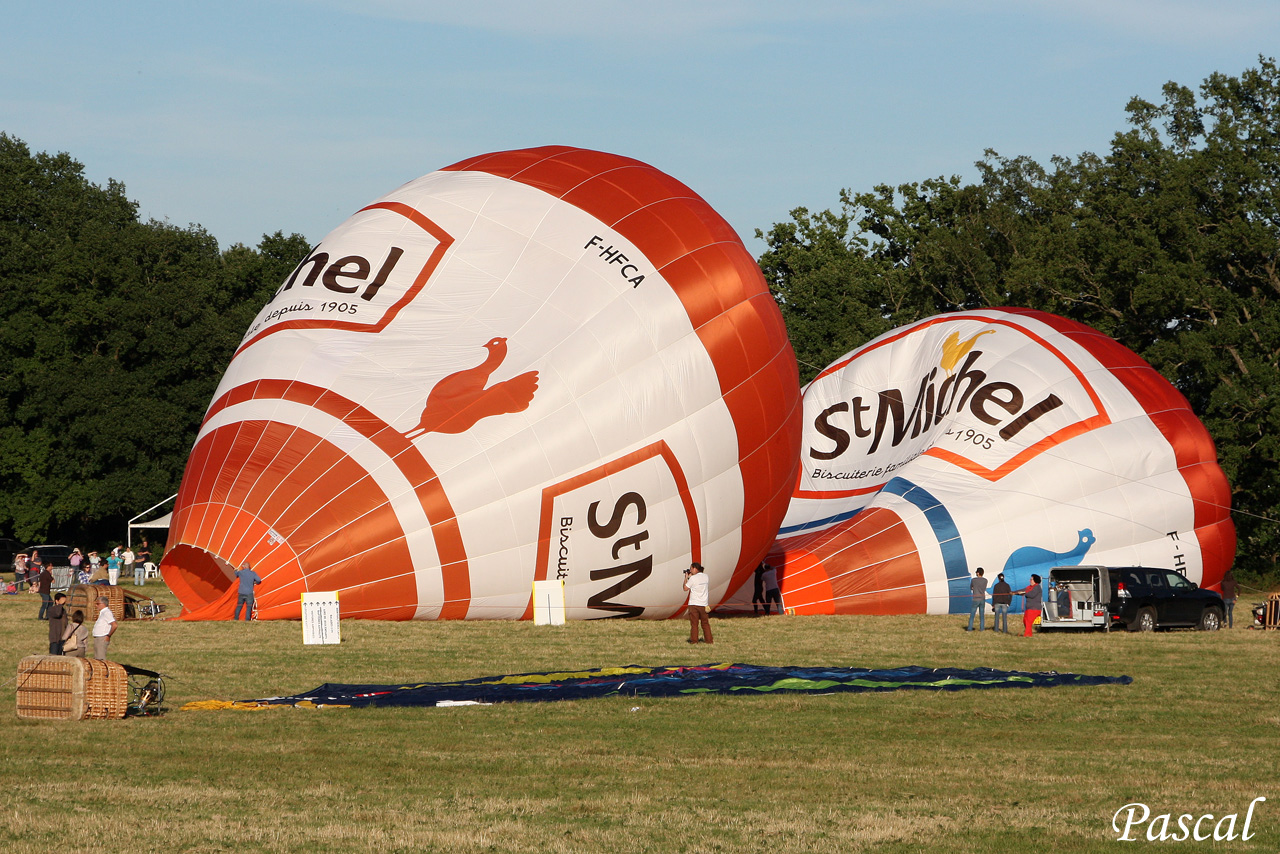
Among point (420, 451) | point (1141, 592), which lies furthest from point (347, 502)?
point (1141, 592)

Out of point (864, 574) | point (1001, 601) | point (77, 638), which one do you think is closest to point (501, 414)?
point (77, 638)

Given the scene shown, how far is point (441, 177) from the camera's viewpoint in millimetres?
22844

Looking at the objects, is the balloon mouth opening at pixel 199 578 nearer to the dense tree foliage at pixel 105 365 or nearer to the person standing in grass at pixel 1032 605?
the person standing in grass at pixel 1032 605

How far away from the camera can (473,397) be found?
2008 centimetres

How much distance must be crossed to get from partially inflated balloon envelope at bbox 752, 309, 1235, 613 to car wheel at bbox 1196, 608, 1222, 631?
7.36 feet

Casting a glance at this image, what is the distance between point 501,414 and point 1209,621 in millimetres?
12644

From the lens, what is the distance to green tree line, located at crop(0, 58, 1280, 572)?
1684 inches

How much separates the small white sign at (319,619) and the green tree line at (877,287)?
95.7 ft

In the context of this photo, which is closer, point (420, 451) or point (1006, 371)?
point (420, 451)

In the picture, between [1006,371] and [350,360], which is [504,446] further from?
[1006,371]

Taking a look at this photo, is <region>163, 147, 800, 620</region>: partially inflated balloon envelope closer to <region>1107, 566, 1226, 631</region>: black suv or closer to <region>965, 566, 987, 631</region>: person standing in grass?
<region>965, 566, 987, 631</region>: person standing in grass

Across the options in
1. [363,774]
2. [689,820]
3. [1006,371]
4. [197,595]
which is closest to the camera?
[689,820]

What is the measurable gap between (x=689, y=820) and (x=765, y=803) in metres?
0.71

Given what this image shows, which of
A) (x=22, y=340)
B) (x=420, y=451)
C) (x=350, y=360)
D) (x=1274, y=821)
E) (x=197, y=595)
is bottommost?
(x=1274, y=821)
